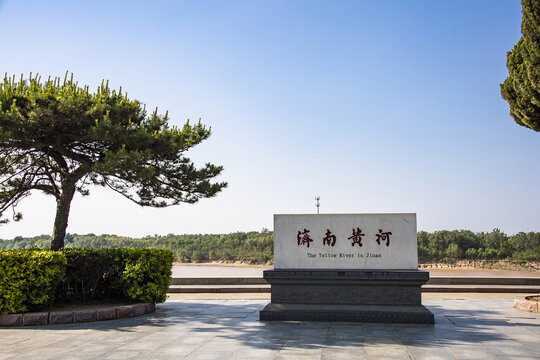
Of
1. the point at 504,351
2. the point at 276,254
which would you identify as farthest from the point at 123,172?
the point at 504,351

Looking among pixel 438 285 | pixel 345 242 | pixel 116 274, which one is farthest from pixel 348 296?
pixel 438 285

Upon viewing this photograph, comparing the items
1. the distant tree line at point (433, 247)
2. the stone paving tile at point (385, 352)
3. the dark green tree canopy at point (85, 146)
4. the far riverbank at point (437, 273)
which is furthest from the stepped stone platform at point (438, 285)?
the distant tree line at point (433, 247)

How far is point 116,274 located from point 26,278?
1.53 meters

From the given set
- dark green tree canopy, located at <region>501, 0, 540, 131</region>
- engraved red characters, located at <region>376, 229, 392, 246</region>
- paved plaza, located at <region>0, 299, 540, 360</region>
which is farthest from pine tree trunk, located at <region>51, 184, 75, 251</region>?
dark green tree canopy, located at <region>501, 0, 540, 131</region>

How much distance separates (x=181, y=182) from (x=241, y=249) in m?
31.5

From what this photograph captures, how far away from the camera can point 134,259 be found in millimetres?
7660

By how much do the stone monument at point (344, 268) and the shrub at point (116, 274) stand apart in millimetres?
2120

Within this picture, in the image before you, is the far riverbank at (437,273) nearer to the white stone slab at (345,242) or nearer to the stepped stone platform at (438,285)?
the stepped stone platform at (438,285)

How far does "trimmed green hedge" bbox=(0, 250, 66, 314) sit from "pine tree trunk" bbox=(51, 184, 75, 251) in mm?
1356

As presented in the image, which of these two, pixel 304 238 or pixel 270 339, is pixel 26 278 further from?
pixel 304 238

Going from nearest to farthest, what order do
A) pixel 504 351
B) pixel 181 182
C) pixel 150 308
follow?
1. pixel 504 351
2. pixel 150 308
3. pixel 181 182

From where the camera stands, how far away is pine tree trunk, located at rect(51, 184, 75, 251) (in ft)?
27.1

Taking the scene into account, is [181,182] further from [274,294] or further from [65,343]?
[65,343]

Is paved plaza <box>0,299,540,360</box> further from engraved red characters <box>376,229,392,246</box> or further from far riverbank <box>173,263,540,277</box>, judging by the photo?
far riverbank <box>173,263,540,277</box>
